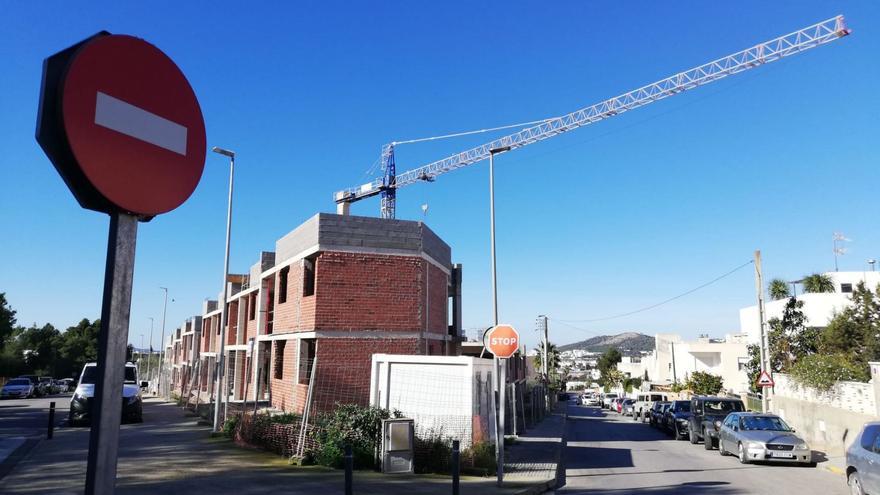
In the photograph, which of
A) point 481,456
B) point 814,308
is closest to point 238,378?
point 481,456

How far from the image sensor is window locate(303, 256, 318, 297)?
20456mm

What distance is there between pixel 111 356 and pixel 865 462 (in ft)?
41.0

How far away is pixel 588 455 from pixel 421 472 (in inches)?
333

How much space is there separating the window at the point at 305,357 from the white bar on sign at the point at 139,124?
1824cm

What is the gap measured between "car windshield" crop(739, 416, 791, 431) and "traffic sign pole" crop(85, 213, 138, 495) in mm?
19315

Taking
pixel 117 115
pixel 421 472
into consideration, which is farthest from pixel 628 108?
pixel 117 115

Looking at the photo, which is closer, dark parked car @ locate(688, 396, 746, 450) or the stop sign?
the stop sign

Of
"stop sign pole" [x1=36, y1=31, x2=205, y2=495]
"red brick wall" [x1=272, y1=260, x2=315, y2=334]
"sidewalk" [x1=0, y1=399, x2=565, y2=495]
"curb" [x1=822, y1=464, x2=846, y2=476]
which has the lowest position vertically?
"curb" [x1=822, y1=464, x2=846, y2=476]

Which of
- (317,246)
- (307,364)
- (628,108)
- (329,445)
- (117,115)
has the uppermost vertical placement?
(628,108)

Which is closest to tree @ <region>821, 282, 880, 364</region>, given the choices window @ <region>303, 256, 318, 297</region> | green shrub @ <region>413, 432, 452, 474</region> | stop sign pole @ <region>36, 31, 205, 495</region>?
green shrub @ <region>413, 432, 452, 474</region>

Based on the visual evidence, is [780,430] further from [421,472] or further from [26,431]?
[26,431]

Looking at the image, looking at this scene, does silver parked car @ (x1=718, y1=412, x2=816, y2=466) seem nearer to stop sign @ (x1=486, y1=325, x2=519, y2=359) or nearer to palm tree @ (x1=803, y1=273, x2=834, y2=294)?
stop sign @ (x1=486, y1=325, x2=519, y2=359)

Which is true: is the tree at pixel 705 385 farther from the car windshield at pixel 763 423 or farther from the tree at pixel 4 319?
the tree at pixel 4 319

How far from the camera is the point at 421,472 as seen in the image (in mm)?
12820
